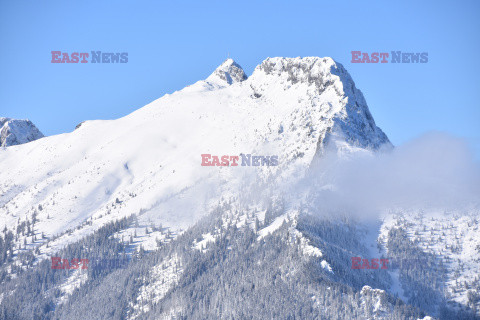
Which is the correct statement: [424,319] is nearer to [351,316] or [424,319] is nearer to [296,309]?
[351,316]

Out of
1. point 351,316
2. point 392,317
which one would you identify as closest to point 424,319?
point 392,317

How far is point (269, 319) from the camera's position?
200 m

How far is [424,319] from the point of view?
19450 cm

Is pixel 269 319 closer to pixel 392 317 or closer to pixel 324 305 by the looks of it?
pixel 324 305

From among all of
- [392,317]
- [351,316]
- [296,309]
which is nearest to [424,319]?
[392,317]

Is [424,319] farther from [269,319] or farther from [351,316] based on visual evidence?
[269,319]

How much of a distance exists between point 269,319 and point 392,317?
40546 mm

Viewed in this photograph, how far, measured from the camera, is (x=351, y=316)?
195000 millimetres

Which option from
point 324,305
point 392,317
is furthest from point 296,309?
point 392,317

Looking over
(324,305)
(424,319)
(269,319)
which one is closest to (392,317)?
(424,319)

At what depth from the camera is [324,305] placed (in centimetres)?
19950

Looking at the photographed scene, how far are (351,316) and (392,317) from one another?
13.9 metres

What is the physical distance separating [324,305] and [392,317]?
22.4 meters
